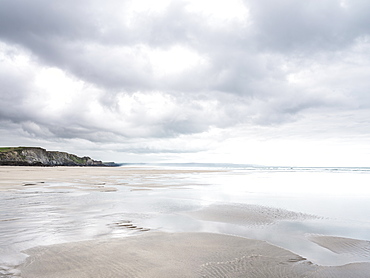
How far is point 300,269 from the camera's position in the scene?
5.18m

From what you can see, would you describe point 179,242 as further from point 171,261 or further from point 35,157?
point 35,157

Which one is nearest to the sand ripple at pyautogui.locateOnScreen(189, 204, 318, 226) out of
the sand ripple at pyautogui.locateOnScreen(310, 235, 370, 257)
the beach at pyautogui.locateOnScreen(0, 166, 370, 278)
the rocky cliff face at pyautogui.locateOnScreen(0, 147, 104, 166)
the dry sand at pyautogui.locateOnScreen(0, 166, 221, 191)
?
the beach at pyautogui.locateOnScreen(0, 166, 370, 278)

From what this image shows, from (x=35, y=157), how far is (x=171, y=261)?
4737 inches

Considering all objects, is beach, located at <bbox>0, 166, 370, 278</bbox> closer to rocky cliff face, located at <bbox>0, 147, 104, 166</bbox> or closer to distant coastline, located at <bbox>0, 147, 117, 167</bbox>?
distant coastline, located at <bbox>0, 147, 117, 167</bbox>

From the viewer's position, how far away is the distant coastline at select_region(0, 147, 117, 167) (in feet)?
288

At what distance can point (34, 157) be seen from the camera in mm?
107625

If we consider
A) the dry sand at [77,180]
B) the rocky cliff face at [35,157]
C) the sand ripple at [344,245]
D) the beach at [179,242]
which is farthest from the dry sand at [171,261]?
the rocky cliff face at [35,157]

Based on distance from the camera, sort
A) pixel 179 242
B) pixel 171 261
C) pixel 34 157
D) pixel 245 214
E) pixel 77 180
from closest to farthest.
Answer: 1. pixel 171 261
2. pixel 179 242
3. pixel 245 214
4. pixel 77 180
5. pixel 34 157

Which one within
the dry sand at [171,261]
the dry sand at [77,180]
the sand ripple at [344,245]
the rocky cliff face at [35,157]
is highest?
the rocky cliff face at [35,157]

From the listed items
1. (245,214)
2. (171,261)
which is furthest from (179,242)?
(245,214)

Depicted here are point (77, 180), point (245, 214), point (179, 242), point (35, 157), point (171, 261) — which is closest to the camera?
point (171, 261)

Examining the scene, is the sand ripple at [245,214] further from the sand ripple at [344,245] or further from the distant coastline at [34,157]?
the distant coastline at [34,157]

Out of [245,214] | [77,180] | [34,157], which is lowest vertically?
[77,180]

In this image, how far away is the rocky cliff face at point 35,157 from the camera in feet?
297
